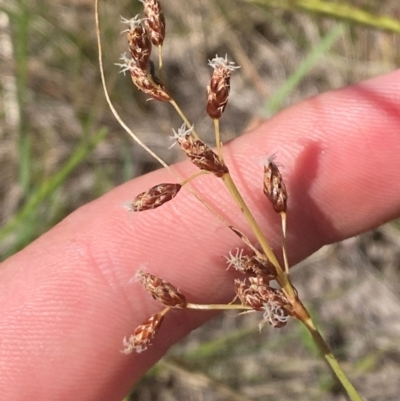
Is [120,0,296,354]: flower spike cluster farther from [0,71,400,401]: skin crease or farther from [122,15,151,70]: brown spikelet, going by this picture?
[0,71,400,401]: skin crease

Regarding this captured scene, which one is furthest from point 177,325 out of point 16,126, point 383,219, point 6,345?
point 16,126

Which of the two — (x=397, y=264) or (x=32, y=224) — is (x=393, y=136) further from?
(x=32, y=224)

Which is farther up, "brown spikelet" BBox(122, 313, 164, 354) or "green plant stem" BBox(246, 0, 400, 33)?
"green plant stem" BBox(246, 0, 400, 33)

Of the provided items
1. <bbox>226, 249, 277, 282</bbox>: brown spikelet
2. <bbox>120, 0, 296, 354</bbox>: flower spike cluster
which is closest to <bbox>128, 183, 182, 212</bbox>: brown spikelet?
<bbox>120, 0, 296, 354</bbox>: flower spike cluster

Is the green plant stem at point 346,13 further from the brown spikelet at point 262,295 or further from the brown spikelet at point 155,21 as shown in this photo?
the brown spikelet at point 262,295

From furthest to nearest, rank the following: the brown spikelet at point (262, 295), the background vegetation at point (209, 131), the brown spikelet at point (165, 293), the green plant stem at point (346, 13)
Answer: the background vegetation at point (209, 131), the green plant stem at point (346, 13), the brown spikelet at point (165, 293), the brown spikelet at point (262, 295)


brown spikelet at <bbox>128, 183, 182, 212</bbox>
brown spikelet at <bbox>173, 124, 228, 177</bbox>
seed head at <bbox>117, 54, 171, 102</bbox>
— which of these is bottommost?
brown spikelet at <bbox>128, 183, 182, 212</bbox>

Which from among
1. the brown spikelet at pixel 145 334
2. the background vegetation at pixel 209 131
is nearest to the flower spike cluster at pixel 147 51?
the brown spikelet at pixel 145 334
